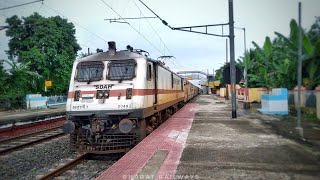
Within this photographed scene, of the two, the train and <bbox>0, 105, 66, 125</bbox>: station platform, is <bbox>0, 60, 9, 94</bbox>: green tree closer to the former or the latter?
<bbox>0, 105, 66, 125</bbox>: station platform

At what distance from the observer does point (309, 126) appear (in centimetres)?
1321

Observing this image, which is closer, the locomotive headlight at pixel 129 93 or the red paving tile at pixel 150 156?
the red paving tile at pixel 150 156

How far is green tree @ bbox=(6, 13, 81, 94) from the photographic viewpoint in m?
39.3

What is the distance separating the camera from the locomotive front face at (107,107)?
32.2 feet

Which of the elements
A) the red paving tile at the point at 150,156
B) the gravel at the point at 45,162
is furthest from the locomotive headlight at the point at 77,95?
the red paving tile at the point at 150,156

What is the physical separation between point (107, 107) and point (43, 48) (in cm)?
3501

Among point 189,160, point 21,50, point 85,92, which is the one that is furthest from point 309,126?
point 21,50

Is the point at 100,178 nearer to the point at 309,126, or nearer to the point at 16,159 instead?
the point at 16,159

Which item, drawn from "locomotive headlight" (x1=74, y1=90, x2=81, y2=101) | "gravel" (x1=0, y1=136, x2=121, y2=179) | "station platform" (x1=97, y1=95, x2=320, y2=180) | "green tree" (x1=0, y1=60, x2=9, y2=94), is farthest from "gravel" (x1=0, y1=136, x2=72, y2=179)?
"green tree" (x1=0, y1=60, x2=9, y2=94)

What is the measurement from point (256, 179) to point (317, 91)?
10.5 meters

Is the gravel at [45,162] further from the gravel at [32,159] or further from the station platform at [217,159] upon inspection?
the station platform at [217,159]

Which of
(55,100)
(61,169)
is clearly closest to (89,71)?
(61,169)

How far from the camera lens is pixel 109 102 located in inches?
397

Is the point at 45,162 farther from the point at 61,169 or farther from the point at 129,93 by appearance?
the point at 129,93
